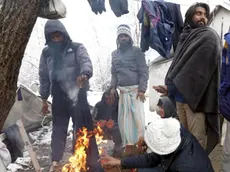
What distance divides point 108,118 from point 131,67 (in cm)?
99

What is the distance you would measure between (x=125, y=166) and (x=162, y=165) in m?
0.38

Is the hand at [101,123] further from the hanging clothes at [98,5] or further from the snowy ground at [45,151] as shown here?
the hanging clothes at [98,5]

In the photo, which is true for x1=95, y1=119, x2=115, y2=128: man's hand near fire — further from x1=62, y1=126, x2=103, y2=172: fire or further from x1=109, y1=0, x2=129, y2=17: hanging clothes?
x1=109, y1=0, x2=129, y2=17: hanging clothes

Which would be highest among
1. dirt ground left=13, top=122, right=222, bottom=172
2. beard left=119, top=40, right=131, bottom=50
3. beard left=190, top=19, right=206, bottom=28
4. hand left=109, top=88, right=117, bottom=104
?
beard left=190, top=19, right=206, bottom=28

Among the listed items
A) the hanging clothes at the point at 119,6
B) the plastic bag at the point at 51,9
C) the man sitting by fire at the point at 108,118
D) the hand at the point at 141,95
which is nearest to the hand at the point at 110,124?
the man sitting by fire at the point at 108,118

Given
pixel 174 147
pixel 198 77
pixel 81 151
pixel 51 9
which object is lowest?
pixel 81 151

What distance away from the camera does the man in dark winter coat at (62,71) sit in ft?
13.3

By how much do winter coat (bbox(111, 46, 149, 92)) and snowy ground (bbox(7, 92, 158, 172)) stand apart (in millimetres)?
743

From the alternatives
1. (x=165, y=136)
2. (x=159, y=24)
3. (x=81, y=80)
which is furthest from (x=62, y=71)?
(x=165, y=136)

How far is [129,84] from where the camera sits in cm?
475

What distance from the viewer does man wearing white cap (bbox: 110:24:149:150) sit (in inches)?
183

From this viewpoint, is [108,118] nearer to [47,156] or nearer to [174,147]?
[47,156]

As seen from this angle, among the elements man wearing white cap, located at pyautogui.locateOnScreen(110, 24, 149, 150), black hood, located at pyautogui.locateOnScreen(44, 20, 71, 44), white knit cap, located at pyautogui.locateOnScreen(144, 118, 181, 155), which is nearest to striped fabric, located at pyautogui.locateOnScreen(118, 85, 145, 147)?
man wearing white cap, located at pyautogui.locateOnScreen(110, 24, 149, 150)

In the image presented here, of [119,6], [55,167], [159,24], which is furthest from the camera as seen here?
[55,167]
